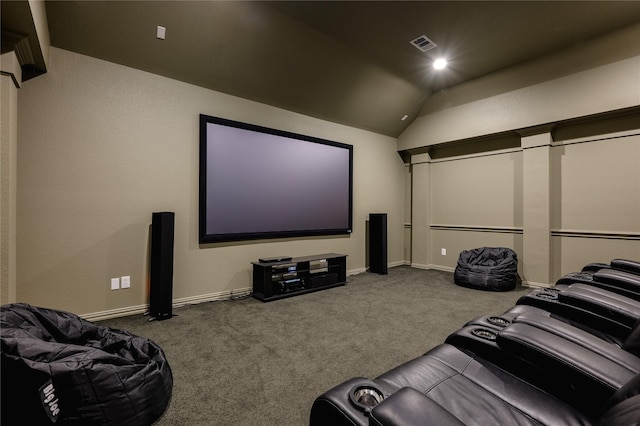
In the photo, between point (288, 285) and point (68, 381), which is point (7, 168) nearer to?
point (68, 381)

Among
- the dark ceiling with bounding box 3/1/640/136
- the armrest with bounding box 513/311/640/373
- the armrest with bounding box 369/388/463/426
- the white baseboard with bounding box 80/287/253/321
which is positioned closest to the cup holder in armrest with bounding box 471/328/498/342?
the armrest with bounding box 513/311/640/373

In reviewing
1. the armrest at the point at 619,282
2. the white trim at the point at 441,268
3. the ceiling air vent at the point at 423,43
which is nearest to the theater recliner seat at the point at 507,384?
the armrest at the point at 619,282

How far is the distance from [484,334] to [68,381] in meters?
1.78

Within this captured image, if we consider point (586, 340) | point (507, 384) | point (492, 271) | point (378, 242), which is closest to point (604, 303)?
point (586, 340)

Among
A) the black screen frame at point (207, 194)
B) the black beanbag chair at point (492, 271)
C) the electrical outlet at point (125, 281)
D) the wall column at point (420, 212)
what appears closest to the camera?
the electrical outlet at point (125, 281)

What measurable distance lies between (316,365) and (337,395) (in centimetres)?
135

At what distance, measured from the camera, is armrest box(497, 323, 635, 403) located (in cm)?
87

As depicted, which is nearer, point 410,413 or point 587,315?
point 410,413

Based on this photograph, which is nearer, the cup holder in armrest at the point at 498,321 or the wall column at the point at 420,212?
the cup holder in armrest at the point at 498,321

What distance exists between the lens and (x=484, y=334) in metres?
1.30

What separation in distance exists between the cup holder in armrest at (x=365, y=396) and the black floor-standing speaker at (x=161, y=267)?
259 centimetres

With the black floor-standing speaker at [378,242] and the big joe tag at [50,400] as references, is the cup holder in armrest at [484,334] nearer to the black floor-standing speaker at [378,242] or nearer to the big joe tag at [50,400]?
the big joe tag at [50,400]

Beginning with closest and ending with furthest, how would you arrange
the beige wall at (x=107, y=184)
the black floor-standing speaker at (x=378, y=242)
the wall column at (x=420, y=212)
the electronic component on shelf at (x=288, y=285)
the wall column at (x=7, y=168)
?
the wall column at (x=7, y=168)
the beige wall at (x=107, y=184)
the electronic component on shelf at (x=288, y=285)
the black floor-standing speaker at (x=378, y=242)
the wall column at (x=420, y=212)

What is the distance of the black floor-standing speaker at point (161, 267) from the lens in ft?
9.46
